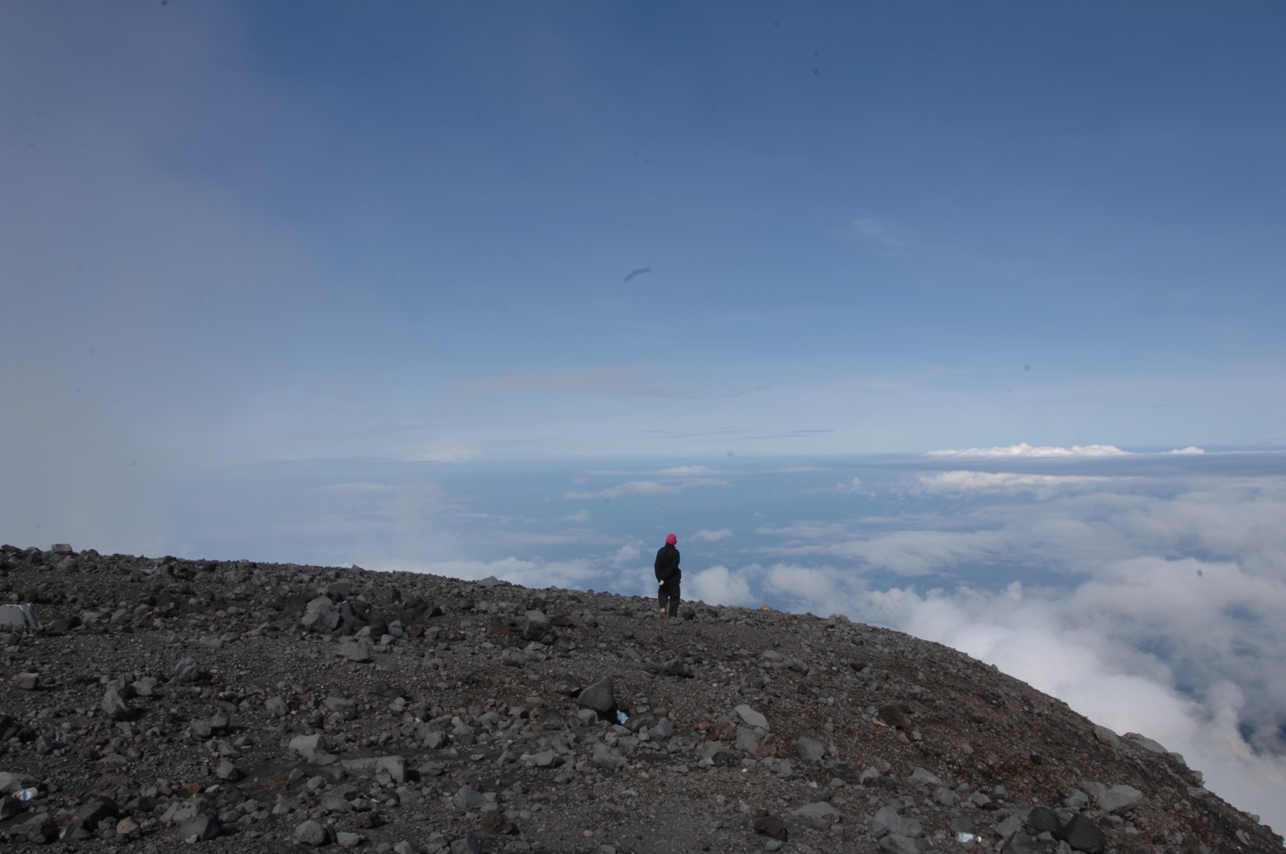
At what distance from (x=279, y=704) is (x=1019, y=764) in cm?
1019

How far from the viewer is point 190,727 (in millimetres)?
8086

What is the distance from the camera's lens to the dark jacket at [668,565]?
1706cm

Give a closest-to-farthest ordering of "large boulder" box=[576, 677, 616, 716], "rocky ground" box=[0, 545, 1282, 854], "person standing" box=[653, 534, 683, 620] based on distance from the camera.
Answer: "rocky ground" box=[0, 545, 1282, 854], "large boulder" box=[576, 677, 616, 716], "person standing" box=[653, 534, 683, 620]

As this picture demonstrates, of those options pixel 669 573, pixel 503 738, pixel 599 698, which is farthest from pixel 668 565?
pixel 503 738

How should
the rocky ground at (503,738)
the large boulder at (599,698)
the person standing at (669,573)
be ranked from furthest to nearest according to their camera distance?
the person standing at (669,573) → the large boulder at (599,698) → the rocky ground at (503,738)

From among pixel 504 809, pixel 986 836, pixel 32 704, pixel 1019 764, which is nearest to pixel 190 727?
pixel 32 704

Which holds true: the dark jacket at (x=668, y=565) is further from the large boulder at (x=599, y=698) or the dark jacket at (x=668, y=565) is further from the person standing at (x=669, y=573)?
the large boulder at (x=599, y=698)

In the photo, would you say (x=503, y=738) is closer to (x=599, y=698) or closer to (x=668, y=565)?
(x=599, y=698)

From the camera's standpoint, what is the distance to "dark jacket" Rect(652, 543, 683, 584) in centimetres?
1706

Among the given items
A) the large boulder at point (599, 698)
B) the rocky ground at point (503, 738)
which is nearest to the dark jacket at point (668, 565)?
the rocky ground at point (503, 738)

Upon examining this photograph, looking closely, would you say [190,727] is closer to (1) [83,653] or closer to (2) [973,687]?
(1) [83,653]

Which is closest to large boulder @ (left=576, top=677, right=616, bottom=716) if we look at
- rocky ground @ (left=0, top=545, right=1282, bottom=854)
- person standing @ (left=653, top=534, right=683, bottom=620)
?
rocky ground @ (left=0, top=545, right=1282, bottom=854)

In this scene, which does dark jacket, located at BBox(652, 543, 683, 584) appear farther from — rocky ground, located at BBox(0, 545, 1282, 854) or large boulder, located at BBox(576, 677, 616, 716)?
large boulder, located at BBox(576, 677, 616, 716)

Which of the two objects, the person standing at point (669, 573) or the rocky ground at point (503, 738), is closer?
the rocky ground at point (503, 738)
